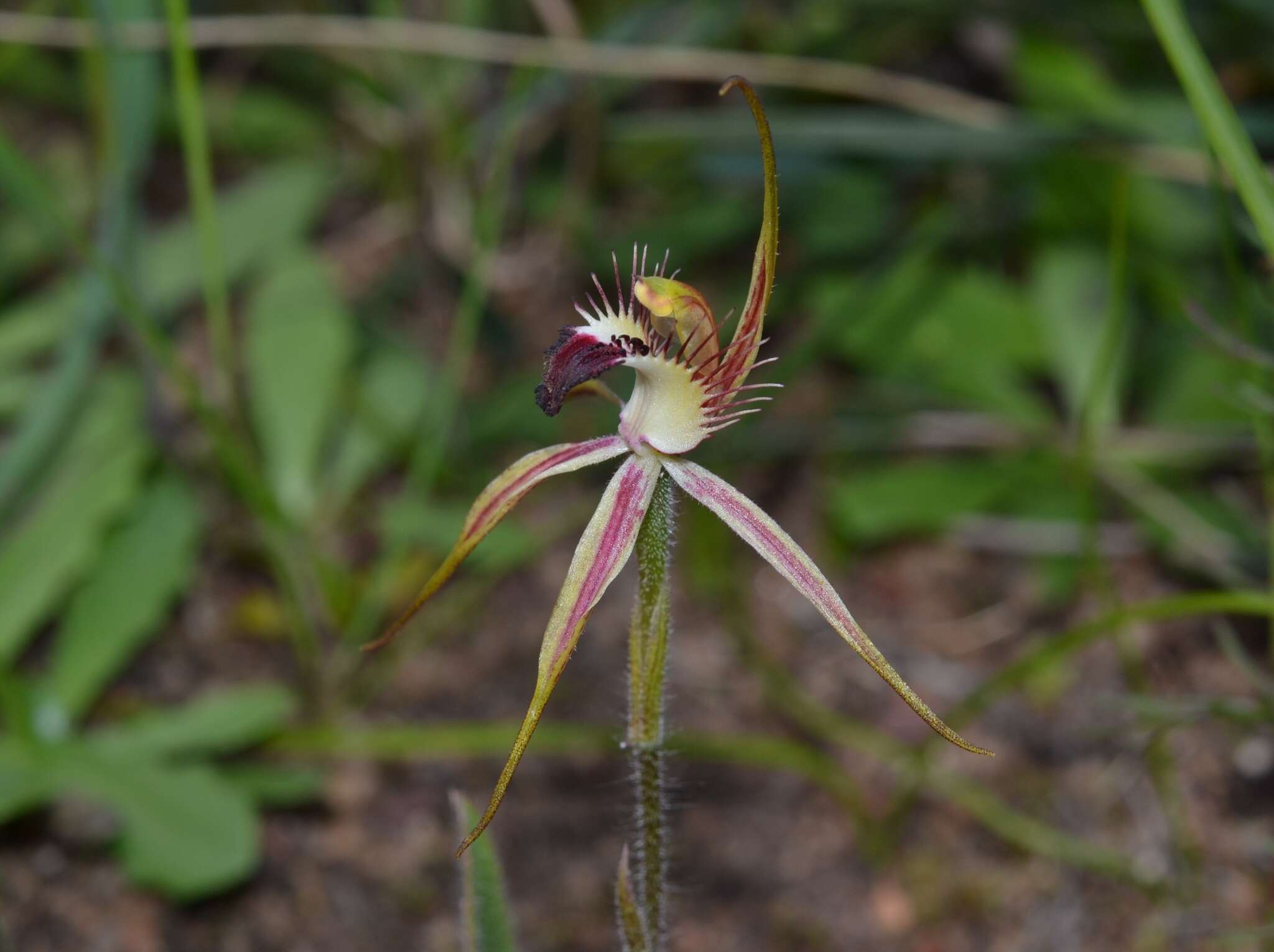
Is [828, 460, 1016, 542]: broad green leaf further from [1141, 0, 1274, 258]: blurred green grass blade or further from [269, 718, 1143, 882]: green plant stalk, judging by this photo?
[1141, 0, 1274, 258]: blurred green grass blade

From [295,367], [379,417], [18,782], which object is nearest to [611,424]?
[379,417]

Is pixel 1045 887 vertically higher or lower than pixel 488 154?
lower

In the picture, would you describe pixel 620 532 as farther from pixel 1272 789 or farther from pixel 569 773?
pixel 1272 789

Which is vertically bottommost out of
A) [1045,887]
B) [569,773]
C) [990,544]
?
[1045,887]

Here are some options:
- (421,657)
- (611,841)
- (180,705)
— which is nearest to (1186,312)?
(611,841)

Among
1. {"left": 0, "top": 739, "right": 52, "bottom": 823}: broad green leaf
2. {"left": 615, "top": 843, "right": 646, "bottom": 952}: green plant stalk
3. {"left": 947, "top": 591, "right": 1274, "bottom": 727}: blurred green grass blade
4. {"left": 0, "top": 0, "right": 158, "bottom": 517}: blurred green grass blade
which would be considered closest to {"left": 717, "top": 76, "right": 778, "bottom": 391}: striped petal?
{"left": 615, "top": 843, "right": 646, "bottom": 952}: green plant stalk

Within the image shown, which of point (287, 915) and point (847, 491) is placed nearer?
point (287, 915)
